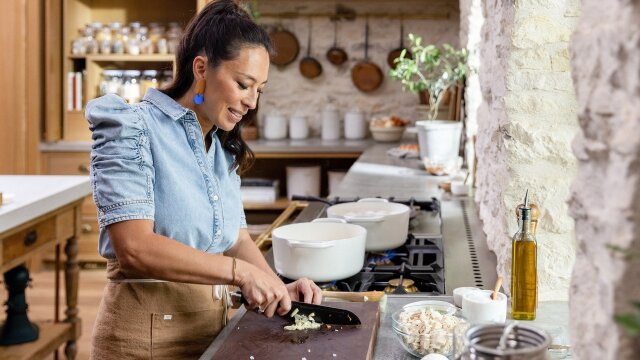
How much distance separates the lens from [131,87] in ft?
18.9

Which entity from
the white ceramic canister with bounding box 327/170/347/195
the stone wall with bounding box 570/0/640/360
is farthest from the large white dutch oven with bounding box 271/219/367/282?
the white ceramic canister with bounding box 327/170/347/195

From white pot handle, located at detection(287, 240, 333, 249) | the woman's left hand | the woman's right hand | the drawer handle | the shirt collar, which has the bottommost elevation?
the drawer handle

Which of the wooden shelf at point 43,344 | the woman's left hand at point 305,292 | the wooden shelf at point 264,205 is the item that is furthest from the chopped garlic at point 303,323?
the wooden shelf at point 264,205

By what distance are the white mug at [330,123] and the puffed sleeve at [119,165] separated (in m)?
4.48

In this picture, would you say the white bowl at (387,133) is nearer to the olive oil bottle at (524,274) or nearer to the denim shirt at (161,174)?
the denim shirt at (161,174)

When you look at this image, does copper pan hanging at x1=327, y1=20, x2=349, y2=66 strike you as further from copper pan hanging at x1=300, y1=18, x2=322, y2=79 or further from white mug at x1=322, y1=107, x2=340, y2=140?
white mug at x1=322, y1=107, x2=340, y2=140

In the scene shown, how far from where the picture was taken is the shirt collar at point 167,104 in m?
1.84

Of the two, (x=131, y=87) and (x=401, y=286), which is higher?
(x=131, y=87)

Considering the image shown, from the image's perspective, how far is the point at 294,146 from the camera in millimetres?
5672

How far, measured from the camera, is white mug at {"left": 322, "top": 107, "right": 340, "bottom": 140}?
20.3 ft

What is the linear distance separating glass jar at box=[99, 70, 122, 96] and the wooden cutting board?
171 inches

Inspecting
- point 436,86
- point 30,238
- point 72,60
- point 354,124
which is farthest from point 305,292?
point 72,60

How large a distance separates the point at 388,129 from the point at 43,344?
10.1 ft

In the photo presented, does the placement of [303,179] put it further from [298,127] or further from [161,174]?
[161,174]
